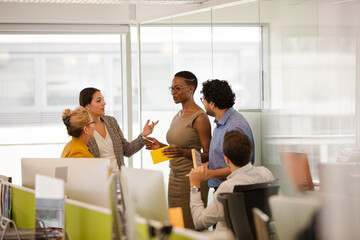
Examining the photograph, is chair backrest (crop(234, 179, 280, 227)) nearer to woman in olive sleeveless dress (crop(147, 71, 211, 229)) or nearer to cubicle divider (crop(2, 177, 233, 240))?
cubicle divider (crop(2, 177, 233, 240))

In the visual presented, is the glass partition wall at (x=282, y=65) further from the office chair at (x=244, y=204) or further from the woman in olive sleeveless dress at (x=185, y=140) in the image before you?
the office chair at (x=244, y=204)

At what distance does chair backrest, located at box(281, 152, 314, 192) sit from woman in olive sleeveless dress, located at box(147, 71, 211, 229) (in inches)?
26.9

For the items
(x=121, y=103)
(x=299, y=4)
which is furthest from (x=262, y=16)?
(x=121, y=103)

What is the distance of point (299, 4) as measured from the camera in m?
3.98

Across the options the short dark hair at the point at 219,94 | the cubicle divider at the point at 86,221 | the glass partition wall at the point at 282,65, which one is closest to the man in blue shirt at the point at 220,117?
the short dark hair at the point at 219,94

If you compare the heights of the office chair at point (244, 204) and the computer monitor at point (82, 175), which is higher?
the computer monitor at point (82, 175)

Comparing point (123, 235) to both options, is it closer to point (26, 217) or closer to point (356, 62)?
point (26, 217)

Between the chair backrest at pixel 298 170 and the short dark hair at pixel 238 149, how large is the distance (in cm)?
47

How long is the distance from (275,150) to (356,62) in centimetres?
113

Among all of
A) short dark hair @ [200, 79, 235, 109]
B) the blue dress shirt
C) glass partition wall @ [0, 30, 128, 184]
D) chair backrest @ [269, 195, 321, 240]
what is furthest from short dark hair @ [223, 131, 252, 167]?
glass partition wall @ [0, 30, 128, 184]

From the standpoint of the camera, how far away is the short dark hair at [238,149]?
3.12 meters

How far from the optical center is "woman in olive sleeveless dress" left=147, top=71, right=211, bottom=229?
4250mm

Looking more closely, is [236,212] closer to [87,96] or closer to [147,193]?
[147,193]

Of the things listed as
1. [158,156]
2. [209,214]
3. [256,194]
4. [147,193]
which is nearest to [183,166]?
[158,156]
